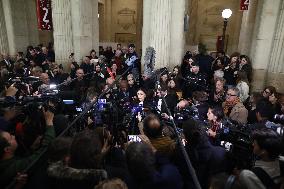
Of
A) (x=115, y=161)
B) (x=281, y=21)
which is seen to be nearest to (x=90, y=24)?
(x=281, y=21)

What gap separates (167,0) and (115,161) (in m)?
6.07

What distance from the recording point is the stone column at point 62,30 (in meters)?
9.40

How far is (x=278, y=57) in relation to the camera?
7035 millimetres

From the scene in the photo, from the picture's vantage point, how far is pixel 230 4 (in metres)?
15.6

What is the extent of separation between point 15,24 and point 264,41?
1154 centimetres

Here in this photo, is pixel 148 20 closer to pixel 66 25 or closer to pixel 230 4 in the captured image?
pixel 66 25

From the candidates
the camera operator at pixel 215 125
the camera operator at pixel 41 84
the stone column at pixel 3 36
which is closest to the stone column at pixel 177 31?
the camera operator at pixel 41 84

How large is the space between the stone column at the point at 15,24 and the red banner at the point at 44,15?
3073mm

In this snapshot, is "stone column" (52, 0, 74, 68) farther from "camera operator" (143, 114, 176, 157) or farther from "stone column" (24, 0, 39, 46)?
"camera operator" (143, 114, 176, 157)

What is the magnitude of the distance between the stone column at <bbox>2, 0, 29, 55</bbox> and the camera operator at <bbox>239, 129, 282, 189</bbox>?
42.3 ft

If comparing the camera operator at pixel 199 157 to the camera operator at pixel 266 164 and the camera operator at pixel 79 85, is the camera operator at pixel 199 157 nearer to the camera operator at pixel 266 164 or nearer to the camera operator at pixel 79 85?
the camera operator at pixel 266 164

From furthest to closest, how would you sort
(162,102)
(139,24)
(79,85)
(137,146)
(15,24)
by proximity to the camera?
(139,24) → (15,24) → (79,85) → (162,102) → (137,146)

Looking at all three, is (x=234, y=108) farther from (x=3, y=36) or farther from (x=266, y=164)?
(x=3, y=36)

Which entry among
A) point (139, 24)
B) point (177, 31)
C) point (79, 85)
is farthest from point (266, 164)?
point (139, 24)
